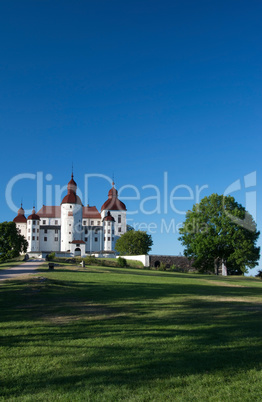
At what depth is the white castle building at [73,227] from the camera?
86.6m

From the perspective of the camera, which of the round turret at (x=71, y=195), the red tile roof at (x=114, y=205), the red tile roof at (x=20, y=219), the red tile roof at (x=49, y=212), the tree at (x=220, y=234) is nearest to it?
the tree at (x=220, y=234)

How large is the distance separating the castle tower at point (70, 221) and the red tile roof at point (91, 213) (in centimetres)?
1332

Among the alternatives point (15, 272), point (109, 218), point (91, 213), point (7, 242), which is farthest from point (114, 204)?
point (15, 272)

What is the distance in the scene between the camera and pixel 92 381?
5.19 m

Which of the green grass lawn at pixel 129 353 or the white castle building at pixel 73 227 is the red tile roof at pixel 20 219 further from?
the green grass lawn at pixel 129 353

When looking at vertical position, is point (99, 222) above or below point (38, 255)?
above

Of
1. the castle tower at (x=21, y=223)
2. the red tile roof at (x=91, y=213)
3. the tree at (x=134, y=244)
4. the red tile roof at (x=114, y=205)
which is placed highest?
the red tile roof at (x=114, y=205)

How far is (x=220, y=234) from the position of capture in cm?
4916

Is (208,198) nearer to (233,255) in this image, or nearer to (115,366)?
(233,255)

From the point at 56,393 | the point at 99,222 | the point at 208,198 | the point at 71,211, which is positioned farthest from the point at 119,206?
the point at 56,393

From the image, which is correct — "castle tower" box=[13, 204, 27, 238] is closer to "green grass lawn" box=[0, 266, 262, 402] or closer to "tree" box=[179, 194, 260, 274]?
"tree" box=[179, 194, 260, 274]

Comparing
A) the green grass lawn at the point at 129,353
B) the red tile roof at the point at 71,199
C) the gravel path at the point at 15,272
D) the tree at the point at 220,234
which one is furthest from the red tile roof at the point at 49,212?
the green grass lawn at the point at 129,353

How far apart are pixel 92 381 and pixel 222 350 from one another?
2.86m

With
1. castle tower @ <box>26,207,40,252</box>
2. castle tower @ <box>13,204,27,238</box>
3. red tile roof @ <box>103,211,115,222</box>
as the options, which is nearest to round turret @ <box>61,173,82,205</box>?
red tile roof @ <box>103,211,115,222</box>
